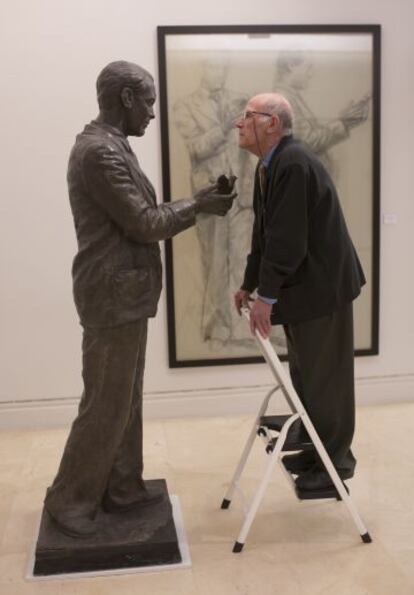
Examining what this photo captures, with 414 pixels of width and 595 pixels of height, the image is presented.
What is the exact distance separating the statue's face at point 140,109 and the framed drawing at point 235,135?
4.77 feet

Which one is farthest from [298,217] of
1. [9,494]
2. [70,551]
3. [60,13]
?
[60,13]

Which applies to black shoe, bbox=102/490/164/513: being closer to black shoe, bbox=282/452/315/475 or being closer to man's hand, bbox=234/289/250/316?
black shoe, bbox=282/452/315/475

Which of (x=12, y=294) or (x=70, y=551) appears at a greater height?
(x=12, y=294)

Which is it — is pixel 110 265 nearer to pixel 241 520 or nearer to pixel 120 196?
pixel 120 196

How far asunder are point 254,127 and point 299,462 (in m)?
1.34

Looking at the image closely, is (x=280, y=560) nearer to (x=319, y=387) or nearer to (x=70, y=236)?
(x=319, y=387)

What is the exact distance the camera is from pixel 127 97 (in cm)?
272

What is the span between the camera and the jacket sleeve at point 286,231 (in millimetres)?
2748

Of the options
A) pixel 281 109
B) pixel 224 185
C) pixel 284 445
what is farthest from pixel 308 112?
pixel 284 445

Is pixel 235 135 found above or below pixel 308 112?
below

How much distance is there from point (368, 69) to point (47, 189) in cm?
192

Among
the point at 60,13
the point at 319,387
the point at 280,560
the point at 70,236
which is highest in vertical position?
the point at 60,13

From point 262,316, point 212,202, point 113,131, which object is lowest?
point 262,316

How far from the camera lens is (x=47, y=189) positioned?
166 inches
